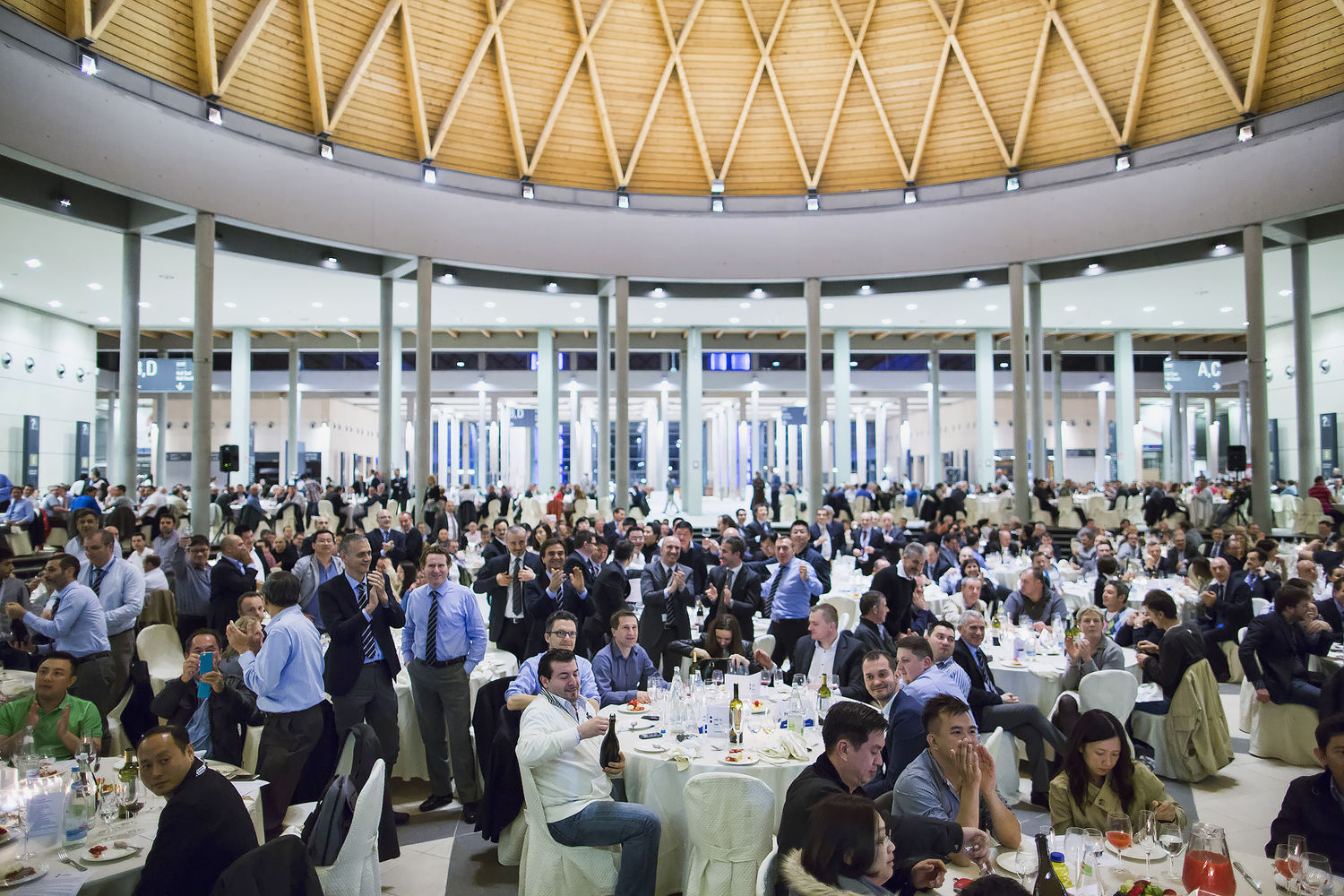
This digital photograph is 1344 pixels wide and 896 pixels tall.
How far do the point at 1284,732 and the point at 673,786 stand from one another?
4.87 meters

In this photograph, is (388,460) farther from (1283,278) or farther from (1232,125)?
(1283,278)

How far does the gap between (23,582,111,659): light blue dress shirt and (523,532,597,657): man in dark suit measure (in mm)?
2723

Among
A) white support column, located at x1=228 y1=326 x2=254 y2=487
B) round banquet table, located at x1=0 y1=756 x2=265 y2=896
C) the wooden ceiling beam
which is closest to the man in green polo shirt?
round banquet table, located at x1=0 y1=756 x2=265 y2=896

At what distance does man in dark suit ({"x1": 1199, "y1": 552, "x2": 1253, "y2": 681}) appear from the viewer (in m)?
7.01

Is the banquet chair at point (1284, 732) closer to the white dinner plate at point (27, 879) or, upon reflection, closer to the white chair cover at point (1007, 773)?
the white chair cover at point (1007, 773)

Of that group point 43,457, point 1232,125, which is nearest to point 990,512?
point 1232,125

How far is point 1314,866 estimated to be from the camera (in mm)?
2594

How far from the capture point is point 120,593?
594 centimetres

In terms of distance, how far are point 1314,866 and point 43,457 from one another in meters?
23.9

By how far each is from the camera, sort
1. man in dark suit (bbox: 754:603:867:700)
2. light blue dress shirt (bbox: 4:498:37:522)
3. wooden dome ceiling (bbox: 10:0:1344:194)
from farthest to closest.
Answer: wooden dome ceiling (bbox: 10:0:1344:194) < light blue dress shirt (bbox: 4:498:37:522) < man in dark suit (bbox: 754:603:867:700)

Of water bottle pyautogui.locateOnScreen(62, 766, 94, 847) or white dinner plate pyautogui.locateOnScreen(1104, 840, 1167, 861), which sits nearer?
white dinner plate pyautogui.locateOnScreen(1104, 840, 1167, 861)

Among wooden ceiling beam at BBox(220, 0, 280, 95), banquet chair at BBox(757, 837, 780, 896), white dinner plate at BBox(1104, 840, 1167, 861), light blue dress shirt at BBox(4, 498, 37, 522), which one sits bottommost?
white dinner plate at BBox(1104, 840, 1167, 861)

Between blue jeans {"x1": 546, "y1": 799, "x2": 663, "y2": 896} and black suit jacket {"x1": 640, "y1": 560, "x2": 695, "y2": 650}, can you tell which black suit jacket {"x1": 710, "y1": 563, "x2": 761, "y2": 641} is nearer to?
black suit jacket {"x1": 640, "y1": 560, "x2": 695, "y2": 650}

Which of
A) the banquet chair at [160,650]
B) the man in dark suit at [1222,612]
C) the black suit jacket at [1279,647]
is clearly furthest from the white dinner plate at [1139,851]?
the banquet chair at [160,650]
